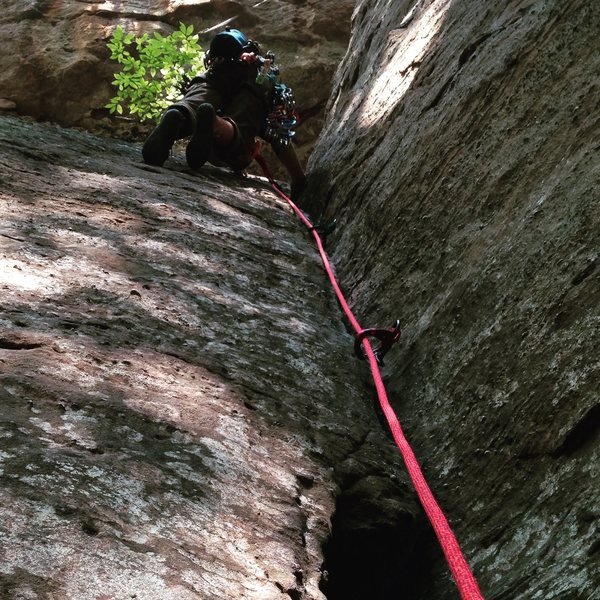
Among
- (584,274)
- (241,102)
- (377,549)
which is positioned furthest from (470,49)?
(241,102)

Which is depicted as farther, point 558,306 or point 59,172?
point 59,172

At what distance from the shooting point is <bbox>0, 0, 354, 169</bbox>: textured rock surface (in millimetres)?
9922

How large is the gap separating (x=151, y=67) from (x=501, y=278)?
28.3ft

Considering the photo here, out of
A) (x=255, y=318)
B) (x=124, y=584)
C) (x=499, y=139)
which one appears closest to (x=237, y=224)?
(x=255, y=318)

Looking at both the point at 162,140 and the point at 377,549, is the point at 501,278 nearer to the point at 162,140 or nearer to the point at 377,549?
the point at 377,549

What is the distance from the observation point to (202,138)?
17.9 ft

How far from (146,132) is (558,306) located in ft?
30.0

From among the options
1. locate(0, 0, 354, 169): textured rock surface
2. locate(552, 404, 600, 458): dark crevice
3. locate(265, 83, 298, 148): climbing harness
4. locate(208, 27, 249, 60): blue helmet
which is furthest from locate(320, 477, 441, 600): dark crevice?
locate(0, 0, 354, 169): textured rock surface

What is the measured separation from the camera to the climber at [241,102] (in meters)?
6.11

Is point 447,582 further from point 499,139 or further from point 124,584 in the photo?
point 499,139

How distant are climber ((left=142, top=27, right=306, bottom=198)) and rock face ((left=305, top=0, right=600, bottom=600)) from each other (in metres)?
1.92

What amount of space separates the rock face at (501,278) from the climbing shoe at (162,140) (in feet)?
5.67

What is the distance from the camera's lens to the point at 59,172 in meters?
4.05

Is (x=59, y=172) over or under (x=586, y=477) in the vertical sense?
under
